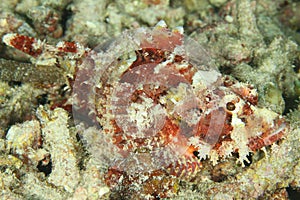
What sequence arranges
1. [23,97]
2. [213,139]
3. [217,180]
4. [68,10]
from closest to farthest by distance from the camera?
[213,139] < [217,180] < [23,97] < [68,10]

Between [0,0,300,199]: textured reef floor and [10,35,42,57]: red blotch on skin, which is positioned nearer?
[0,0,300,199]: textured reef floor

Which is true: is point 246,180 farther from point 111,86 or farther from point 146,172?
point 111,86

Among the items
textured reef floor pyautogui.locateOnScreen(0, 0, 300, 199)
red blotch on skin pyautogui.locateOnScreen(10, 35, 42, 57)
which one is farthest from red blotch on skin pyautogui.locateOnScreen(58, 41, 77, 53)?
red blotch on skin pyautogui.locateOnScreen(10, 35, 42, 57)

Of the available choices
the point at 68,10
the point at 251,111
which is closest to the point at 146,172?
the point at 251,111

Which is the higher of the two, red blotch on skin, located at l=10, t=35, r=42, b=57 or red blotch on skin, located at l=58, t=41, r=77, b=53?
red blotch on skin, located at l=58, t=41, r=77, b=53

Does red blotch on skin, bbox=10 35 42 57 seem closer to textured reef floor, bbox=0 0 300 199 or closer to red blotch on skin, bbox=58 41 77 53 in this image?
textured reef floor, bbox=0 0 300 199

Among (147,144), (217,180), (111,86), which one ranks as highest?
(111,86)

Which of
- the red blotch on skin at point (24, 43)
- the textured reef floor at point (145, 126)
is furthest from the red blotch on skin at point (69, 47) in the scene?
the red blotch on skin at point (24, 43)

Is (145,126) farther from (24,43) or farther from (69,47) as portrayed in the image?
(24,43)
